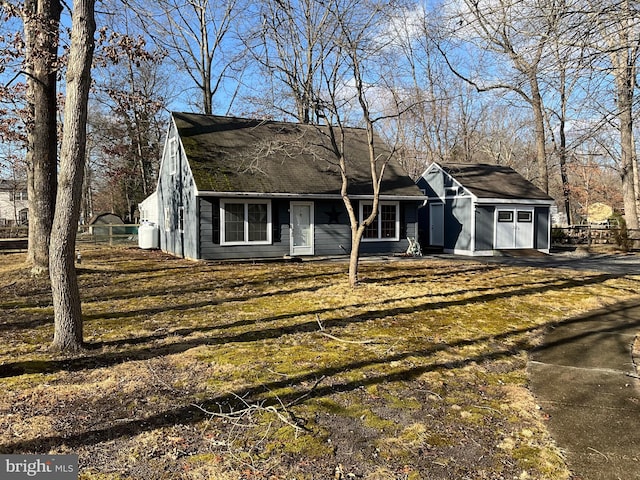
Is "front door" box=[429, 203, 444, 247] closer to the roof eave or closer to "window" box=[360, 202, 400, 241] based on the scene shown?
the roof eave

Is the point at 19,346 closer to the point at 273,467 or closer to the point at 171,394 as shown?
the point at 171,394

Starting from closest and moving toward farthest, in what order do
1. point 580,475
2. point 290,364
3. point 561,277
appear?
1. point 580,475
2. point 290,364
3. point 561,277

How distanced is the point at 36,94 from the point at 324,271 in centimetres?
834

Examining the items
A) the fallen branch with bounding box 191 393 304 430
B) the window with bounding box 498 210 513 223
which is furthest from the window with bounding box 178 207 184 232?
the fallen branch with bounding box 191 393 304 430

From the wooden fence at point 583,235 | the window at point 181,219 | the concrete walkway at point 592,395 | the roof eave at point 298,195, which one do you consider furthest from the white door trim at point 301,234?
the wooden fence at point 583,235

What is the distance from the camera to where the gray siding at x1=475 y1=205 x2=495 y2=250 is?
18.1m

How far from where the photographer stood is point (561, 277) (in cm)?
1134

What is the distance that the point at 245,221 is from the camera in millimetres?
15672

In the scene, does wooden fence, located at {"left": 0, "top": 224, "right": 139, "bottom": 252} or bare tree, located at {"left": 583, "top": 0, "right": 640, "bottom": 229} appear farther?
wooden fence, located at {"left": 0, "top": 224, "right": 139, "bottom": 252}

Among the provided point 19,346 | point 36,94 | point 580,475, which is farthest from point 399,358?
point 36,94

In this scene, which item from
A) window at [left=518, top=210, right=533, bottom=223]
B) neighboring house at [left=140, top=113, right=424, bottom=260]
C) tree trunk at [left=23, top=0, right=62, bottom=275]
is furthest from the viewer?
window at [left=518, top=210, right=533, bottom=223]

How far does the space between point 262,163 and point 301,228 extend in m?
2.89

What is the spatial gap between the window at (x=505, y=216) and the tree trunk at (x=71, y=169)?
16906mm

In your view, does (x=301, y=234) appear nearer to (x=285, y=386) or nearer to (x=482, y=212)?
(x=482, y=212)
